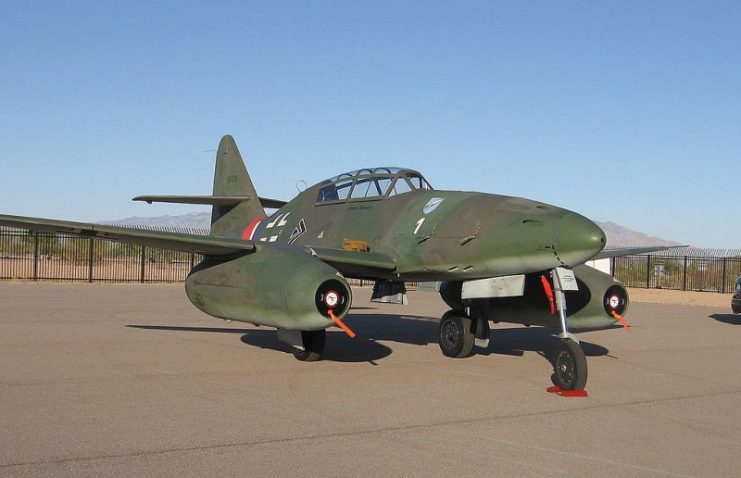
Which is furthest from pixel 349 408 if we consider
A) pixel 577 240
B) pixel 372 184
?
pixel 372 184

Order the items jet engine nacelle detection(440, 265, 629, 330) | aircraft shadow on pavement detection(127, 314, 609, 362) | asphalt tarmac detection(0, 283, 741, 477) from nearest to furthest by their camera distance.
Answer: asphalt tarmac detection(0, 283, 741, 477) < jet engine nacelle detection(440, 265, 629, 330) < aircraft shadow on pavement detection(127, 314, 609, 362)

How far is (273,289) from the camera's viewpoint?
999 centimetres

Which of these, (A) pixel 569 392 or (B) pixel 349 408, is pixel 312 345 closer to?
(B) pixel 349 408

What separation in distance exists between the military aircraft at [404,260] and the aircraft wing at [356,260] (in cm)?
2

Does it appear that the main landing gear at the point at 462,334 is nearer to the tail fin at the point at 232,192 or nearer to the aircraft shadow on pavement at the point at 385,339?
the aircraft shadow on pavement at the point at 385,339

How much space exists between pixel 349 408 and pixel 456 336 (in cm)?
456

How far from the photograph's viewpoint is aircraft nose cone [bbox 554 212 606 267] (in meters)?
9.11

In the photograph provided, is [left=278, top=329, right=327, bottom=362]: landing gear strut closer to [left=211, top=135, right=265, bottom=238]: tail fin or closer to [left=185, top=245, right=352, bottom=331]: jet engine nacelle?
[left=185, top=245, right=352, bottom=331]: jet engine nacelle

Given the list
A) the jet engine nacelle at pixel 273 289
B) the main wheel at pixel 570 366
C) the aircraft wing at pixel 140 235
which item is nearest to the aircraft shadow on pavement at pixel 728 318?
the main wheel at pixel 570 366

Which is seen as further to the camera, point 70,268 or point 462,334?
point 70,268

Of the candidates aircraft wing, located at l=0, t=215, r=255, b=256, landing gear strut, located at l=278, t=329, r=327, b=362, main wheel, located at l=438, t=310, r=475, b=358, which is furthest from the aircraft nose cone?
aircraft wing, located at l=0, t=215, r=255, b=256

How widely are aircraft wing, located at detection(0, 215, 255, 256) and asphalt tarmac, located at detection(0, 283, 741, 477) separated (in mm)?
1596

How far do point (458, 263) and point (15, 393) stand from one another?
5.53 meters

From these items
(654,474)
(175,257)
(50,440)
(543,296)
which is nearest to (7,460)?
(50,440)
